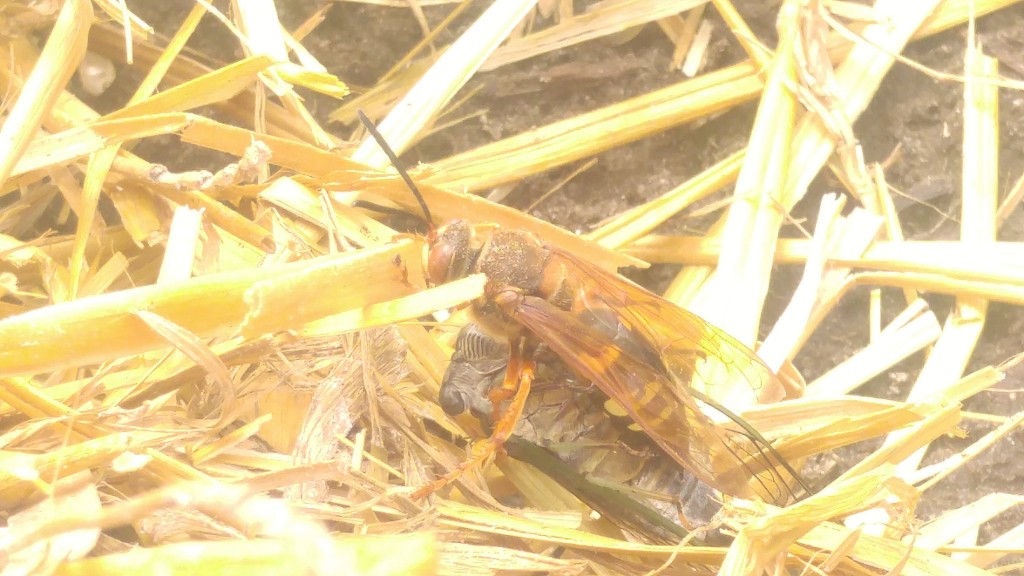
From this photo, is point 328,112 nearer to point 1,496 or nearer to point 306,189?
point 306,189

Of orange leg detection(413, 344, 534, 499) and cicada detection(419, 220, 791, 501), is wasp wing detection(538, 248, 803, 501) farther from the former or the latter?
orange leg detection(413, 344, 534, 499)

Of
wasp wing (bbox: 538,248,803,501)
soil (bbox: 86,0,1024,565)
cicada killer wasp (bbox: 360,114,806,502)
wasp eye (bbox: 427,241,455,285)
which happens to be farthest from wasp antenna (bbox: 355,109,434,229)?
soil (bbox: 86,0,1024,565)

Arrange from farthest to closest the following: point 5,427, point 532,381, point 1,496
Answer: point 532,381
point 5,427
point 1,496

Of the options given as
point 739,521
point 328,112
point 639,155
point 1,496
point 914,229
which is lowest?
point 739,521

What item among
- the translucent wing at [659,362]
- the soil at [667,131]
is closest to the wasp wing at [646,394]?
the translucent wing at [659,362]

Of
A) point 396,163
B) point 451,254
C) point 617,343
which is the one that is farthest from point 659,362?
point 396,163

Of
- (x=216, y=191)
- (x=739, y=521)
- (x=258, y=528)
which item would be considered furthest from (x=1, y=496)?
(x=739, y=521)

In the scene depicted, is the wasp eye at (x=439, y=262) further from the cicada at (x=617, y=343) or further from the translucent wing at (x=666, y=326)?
the translucent wing at (x=666, y=326)

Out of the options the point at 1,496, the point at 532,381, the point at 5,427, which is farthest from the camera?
the point at 532,381
